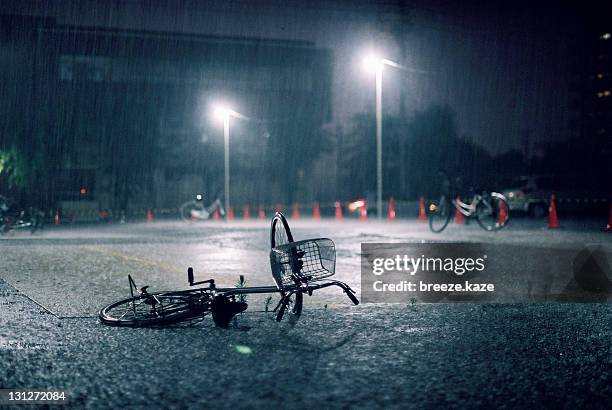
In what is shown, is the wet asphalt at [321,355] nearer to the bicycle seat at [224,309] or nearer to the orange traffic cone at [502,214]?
the bicycle seat at [224,309]

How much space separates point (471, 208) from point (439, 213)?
1.09m

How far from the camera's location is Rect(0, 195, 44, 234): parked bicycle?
2297cm

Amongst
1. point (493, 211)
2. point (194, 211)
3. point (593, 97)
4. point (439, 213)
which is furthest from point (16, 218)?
point (593, 97)

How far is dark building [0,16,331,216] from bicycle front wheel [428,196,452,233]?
1008 inches

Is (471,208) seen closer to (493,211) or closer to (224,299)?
(493,211)

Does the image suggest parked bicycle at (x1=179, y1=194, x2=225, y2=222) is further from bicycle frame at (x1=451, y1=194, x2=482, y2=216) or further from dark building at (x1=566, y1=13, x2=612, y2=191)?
dark building at (x1=566, y1=13, x2=612, y2=191)

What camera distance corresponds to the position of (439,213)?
68.9 feet

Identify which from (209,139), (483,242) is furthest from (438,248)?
(209,139)

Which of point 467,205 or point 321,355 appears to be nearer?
point 321,355

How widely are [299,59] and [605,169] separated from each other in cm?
2934

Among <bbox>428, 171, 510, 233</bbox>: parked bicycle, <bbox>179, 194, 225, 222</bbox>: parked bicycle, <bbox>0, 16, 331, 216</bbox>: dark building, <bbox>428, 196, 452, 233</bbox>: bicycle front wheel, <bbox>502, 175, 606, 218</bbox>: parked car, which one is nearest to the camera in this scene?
<bbox>428, 196, 452, 233</bbox>: bicycle front wheel

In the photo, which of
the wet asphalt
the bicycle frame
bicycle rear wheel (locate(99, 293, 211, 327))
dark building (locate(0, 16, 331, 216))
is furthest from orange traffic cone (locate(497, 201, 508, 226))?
dark building (locate(0, 16, 331, 216))

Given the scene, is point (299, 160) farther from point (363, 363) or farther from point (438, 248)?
point (363, 363)

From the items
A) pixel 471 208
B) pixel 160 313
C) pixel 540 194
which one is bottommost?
pixel 160 313
